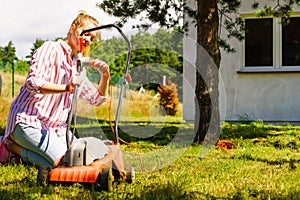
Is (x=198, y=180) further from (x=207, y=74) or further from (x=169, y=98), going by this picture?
(x=169, y=98)

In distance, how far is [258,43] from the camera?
9.54m

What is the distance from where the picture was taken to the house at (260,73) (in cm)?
921

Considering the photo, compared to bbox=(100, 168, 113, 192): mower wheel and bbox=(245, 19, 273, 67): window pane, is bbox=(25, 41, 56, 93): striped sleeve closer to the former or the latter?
bbox=(100, 168, 113, 192): mower wheel

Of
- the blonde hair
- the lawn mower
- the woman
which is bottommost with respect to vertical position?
the lawn mower

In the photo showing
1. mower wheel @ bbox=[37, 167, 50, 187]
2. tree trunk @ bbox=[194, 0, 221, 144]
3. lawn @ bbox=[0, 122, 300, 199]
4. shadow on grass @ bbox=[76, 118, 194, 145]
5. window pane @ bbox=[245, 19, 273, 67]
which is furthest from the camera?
window pane @ bbox=[245, 19, 273, 67]

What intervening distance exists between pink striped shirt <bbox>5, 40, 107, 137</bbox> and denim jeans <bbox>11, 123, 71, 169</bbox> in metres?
0.05

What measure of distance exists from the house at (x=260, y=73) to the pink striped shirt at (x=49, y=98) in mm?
5783

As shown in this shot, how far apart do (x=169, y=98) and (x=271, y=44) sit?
2366mm

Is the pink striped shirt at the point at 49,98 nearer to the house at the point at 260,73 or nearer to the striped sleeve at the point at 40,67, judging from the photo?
the striped sleeve at the point at 40,67

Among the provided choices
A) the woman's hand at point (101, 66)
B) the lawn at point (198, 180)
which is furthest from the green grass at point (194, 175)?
the woman's hand at point (101, 66)

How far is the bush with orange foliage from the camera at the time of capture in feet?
32.2

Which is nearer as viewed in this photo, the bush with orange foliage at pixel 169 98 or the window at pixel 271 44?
the window at pixel 271 44

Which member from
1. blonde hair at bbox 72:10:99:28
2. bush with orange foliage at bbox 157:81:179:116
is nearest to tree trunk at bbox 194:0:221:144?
blonde hair at bbox 72:10:99:28

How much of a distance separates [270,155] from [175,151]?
916 mm
